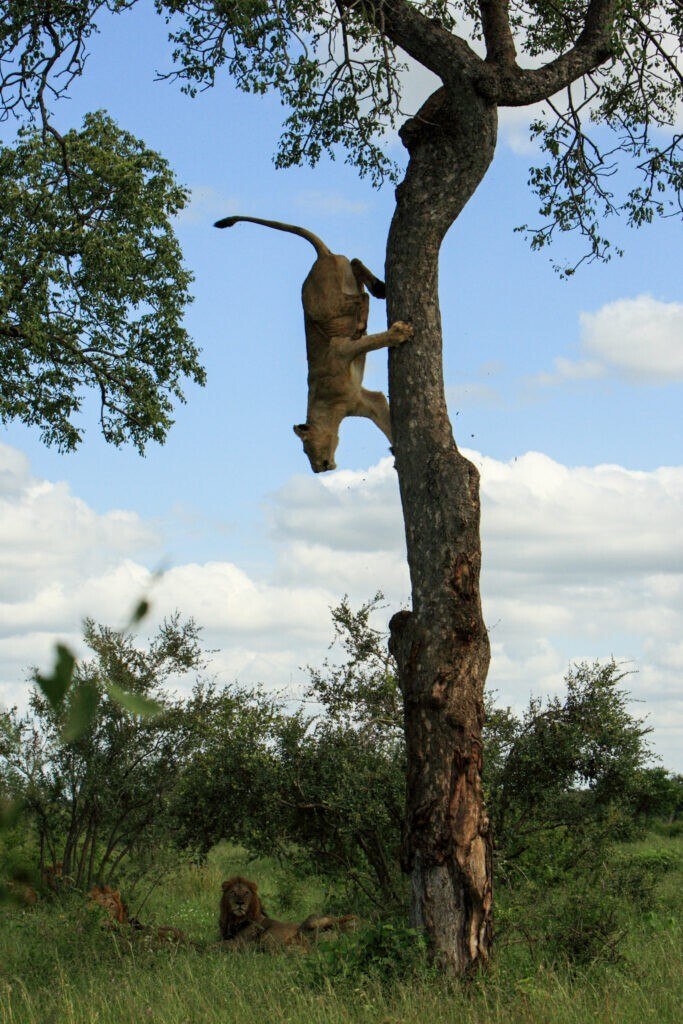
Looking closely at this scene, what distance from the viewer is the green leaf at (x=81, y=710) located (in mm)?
917

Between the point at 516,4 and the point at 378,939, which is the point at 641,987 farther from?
the point at 516,4

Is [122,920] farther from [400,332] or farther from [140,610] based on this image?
[140,610]

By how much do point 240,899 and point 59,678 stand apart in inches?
452

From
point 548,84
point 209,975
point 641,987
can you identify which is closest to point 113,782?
point 209,975

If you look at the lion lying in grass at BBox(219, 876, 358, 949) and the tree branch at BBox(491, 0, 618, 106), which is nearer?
the tree branch at BBox(491, 0, 618, 106)

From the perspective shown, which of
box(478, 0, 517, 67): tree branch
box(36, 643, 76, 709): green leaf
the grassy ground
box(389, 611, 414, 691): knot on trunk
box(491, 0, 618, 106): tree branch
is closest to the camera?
box(36, 643, 76, 709): green leaf

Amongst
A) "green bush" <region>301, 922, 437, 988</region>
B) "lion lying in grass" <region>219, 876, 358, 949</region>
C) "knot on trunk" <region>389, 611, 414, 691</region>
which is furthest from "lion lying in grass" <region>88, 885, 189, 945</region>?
"knot on trunk" <region>389, 611, 414, 691</region>

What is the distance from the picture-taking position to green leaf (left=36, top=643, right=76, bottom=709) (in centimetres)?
88

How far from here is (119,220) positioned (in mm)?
17109

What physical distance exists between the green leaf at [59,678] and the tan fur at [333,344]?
321 inches

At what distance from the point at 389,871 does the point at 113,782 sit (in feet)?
15.3

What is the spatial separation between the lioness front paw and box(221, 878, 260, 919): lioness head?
6.17 metres

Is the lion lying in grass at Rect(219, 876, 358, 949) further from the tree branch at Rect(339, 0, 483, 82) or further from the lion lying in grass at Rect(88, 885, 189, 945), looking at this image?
the tree branch at Rect(339, 0, 483, 82)

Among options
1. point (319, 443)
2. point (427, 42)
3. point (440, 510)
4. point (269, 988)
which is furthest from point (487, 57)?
point (269, 988)
